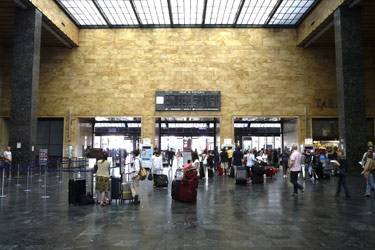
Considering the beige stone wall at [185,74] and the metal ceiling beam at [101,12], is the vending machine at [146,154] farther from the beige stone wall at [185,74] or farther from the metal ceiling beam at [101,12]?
the metal ceiling beam at [101,12]

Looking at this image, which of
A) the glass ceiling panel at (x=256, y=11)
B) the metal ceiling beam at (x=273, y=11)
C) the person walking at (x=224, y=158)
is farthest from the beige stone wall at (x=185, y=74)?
the person walking at (x=224, y=158)

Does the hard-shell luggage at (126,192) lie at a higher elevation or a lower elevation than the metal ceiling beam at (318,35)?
lower

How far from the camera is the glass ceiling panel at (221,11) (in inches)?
853

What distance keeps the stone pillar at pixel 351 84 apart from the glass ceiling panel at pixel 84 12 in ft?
58.4

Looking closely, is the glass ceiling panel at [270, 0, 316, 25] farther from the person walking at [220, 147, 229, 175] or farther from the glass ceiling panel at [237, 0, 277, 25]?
the person walking at [220, 147, 229, 175]

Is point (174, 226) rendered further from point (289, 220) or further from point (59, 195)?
point (59, 195)

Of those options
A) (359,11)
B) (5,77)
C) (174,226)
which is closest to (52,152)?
(5,77)

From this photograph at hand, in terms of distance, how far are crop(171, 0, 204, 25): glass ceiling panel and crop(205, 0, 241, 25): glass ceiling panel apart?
2.30 feet

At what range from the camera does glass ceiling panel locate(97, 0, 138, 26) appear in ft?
70.3

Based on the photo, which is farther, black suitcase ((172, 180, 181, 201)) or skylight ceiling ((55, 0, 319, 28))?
skylight ceiling ((55, 0, 319, 28))

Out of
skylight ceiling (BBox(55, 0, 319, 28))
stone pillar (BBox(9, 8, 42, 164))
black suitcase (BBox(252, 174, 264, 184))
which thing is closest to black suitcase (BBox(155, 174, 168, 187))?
black suitcase (BBox(252, 174, 264, 184))

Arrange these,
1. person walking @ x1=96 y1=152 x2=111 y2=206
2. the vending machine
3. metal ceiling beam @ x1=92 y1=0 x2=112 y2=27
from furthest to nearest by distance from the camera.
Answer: the vending machine → metal ceiling beam @ x1=92 y1=0 x2=112 y2=27 → person walking @ x1=96 y1=152 x2=111 y2=206

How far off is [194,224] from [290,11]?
71.0 feet

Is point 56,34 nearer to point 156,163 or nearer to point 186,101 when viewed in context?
point 186,101
